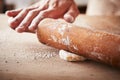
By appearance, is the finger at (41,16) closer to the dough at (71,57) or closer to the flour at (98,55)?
the dough at (71,57)

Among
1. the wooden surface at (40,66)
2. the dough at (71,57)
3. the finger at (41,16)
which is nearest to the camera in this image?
the wooden surface at (40,66)

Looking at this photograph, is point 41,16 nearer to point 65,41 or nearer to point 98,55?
point 65,41

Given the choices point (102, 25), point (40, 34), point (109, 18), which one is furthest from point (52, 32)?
point (109, 18)

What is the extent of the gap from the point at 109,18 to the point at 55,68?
2.57ft

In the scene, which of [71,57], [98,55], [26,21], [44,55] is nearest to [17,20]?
[26,21]

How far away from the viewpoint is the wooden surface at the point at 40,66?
89cm

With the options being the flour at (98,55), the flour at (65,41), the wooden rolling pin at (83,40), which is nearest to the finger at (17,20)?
the wooden rolling pin at (83,40)

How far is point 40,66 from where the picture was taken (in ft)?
3.19

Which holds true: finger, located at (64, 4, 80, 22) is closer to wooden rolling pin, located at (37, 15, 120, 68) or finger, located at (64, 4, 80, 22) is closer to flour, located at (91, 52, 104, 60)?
wooden rolling pin, located at (37, 15, 120, 68)

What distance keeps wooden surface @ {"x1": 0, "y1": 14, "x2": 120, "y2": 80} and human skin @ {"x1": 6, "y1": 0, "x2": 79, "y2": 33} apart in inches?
3.5

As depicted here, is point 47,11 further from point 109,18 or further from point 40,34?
point 109,18

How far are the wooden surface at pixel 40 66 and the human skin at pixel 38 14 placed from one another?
0.09m

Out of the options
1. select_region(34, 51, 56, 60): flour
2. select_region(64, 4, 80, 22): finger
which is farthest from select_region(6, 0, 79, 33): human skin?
select_region(34, 51, 56, 60): flour

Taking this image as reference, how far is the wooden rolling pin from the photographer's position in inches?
35.9
